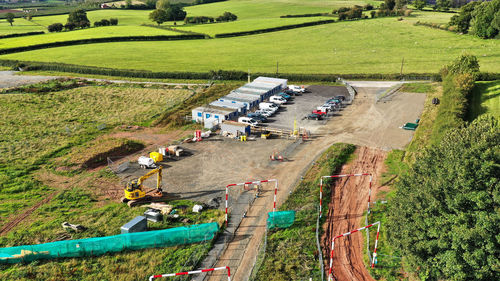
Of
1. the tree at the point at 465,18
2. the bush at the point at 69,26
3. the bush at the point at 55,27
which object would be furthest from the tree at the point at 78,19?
the tree at the point at 465,18

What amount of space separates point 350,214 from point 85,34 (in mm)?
155231

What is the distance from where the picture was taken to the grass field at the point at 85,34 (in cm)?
13962

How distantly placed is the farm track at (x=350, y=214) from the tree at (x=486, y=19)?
3800 inches

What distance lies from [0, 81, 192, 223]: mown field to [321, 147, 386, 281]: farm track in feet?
106

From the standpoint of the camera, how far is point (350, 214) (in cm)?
3431

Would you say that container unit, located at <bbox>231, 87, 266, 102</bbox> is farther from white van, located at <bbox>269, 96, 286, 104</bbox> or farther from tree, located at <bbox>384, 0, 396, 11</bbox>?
tree, located at <bbox>384, 0, 396, 11</bbox>

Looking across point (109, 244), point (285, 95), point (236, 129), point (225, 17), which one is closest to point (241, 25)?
point (225, 17)

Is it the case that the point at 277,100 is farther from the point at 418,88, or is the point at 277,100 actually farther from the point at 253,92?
the point at 418,88

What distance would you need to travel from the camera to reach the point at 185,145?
2087 inches

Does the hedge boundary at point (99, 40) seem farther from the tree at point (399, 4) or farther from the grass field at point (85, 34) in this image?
the tree at point (399, 4)

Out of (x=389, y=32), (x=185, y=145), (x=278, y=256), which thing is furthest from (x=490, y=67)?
(x=278, y=256)

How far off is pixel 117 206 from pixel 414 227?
28785mm

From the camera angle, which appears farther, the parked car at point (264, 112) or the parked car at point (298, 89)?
the parked car at point (298, 89)

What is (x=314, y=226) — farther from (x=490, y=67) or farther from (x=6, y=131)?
(x=490, y=67)
